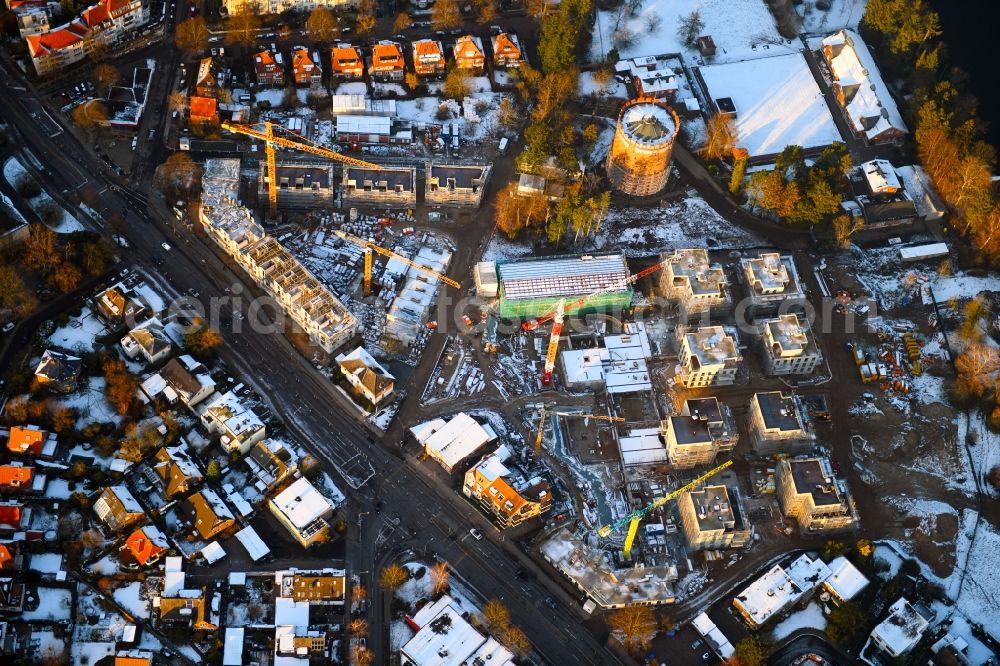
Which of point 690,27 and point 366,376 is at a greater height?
point 690,27

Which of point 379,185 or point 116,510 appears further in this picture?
point 379,185

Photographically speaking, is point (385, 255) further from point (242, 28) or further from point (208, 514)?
point (242, 28)

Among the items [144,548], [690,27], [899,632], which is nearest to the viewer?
[144,548]

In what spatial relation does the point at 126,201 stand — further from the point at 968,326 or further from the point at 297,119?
the point at 968,326

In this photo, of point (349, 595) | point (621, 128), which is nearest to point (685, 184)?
point (621, 128)

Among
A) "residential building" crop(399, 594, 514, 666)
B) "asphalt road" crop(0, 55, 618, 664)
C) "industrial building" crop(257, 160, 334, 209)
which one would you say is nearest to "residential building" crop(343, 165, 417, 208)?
"industrial building" crop(257, 160, 334, 209)

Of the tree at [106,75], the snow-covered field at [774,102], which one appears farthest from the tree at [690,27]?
the tree at [106,75]

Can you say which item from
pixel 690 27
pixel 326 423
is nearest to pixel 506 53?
pixel 690 27

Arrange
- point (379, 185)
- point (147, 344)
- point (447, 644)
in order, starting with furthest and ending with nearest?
1. point (379, 185)
2. point (147, 344)
3. point (447, 644)
